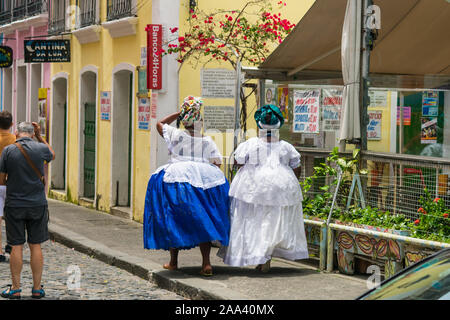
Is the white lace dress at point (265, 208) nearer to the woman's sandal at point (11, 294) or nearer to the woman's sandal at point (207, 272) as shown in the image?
the woman's sandal at point (207, 272)

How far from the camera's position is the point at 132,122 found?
49.1ft

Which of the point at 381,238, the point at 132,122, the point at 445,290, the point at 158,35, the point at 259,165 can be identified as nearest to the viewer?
the point at 445,290

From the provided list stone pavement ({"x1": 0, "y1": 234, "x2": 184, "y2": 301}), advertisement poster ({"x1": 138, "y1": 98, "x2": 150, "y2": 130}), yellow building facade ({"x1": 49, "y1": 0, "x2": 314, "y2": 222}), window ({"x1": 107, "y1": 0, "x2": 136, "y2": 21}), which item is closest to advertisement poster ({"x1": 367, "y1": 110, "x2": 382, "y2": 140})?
yellow building facade ({"x1": 49, "y1": 0, "x2": 314, "y2": 222})

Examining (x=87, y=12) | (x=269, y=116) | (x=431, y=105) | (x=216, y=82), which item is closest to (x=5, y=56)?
(x=87, y=12)

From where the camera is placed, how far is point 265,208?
8445 mm

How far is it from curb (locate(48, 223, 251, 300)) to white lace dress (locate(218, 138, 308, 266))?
21.8 inches

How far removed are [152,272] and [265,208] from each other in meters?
1.41

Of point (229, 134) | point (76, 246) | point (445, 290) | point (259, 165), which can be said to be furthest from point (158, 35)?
point (445, 290)

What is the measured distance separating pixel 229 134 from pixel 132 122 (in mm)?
1978

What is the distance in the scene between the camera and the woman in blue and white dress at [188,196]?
8.25 meters

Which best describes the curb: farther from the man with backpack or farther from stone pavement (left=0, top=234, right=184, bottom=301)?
the man with backpack

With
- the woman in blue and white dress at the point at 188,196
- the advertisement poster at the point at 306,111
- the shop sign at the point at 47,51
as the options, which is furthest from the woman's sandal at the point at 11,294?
the shop sign at the point at 47,51

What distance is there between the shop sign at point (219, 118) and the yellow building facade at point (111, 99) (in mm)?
465
